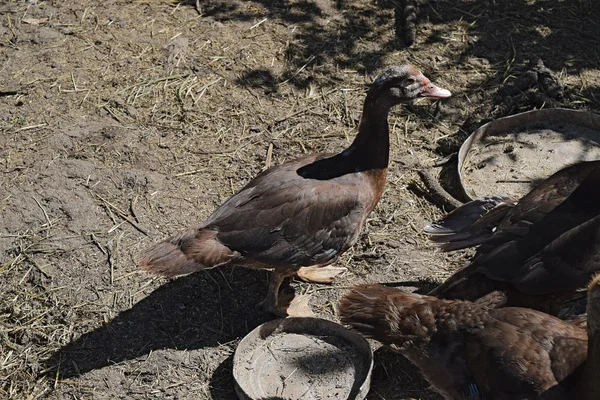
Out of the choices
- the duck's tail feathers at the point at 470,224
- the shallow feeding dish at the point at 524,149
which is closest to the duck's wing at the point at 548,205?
the duck's tail feathers at the point at 470,224

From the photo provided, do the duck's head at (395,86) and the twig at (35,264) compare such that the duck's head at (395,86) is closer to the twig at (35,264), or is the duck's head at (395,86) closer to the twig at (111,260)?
the twig at (111,260)

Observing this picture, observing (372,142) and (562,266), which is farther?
(372,142)

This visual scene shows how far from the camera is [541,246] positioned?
4801 millimetres

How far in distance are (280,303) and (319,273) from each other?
0.46 metres

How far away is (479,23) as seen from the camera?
8.02 meters

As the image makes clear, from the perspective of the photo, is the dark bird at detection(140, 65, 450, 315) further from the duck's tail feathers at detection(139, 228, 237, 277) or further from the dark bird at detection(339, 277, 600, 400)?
the dark bird at detection(339, 277, 600, 400)

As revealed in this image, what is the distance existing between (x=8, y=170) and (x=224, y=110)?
6.34ft

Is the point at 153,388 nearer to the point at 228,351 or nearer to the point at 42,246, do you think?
the point at 228,351

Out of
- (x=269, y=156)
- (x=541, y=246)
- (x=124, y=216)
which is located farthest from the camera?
→ (x=269, y=156)

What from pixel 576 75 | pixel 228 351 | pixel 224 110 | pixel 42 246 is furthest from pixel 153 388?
pixel 576 75

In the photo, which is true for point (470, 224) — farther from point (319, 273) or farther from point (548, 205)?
point (319, 273)

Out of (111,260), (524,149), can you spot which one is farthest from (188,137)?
(524,149)

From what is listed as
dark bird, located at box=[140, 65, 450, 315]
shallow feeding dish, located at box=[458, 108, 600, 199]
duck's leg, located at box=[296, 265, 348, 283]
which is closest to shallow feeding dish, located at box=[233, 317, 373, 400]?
dark bird, located at box=[140, 65, 450, 315]

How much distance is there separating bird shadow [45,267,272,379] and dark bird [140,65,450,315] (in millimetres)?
218
